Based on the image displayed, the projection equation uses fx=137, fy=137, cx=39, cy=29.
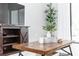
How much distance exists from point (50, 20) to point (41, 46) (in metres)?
0.34

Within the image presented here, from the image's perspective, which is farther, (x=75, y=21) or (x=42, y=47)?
(x=75, y=21)

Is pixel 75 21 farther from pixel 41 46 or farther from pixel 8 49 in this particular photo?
pixel 8 49

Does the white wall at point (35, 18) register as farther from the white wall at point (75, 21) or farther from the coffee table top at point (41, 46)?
the white wall at point (75, 21)

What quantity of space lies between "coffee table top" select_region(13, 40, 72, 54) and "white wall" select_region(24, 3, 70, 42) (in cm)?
8

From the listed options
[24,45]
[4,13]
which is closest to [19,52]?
[24,45]

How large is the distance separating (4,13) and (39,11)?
433 millimetres

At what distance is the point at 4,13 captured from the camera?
169 cm

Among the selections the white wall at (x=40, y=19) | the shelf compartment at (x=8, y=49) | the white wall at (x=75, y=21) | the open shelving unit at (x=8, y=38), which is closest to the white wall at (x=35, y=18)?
the white wall at (x=40, y=19)

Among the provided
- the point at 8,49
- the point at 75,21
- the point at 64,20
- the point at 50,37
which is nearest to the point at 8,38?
the point at 8,49

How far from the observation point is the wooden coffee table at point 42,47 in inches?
61.0

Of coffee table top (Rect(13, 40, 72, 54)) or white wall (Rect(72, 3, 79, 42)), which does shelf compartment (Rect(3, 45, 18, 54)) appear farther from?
white wall (Rect(72, 3, 79, 42))

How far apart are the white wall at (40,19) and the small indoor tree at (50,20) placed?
52 millimetres

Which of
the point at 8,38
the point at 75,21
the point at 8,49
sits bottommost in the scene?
the point at 8,49

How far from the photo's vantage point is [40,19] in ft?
5.61
